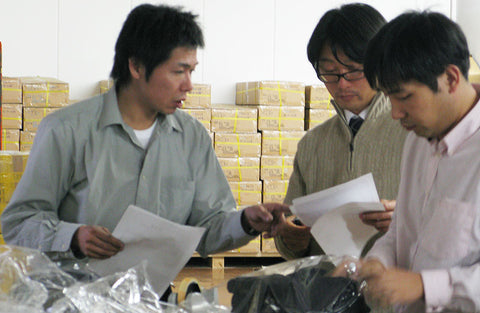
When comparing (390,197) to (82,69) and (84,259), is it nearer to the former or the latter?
(84,259)

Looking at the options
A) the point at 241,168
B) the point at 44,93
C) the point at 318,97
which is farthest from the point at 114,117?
the point at 318,97

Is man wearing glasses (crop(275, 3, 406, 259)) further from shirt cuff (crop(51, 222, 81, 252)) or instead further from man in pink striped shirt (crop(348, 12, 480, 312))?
shirt cuff (crop(51, 222, 81, 252))

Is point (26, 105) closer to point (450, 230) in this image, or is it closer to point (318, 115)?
point (318, 115)

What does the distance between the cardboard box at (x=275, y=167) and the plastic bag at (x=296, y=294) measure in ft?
15.3

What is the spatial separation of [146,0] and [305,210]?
16.1 ft

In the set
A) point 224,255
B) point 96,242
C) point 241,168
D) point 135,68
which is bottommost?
point 224,255

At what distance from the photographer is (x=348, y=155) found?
6.85 ft

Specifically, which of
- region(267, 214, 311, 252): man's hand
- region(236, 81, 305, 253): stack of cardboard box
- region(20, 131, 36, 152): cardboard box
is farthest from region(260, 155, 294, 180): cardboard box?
region(267, 214, 311, 252): man's hand

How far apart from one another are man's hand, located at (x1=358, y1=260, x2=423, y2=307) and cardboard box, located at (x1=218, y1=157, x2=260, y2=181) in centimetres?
458

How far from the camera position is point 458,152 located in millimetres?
1348

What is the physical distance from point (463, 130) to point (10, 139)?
485cm

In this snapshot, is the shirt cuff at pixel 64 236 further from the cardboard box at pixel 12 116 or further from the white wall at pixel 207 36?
the white wall at pixel 207 36

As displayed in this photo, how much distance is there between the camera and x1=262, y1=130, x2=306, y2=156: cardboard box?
589cm

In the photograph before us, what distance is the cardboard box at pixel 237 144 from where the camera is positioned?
582cm
